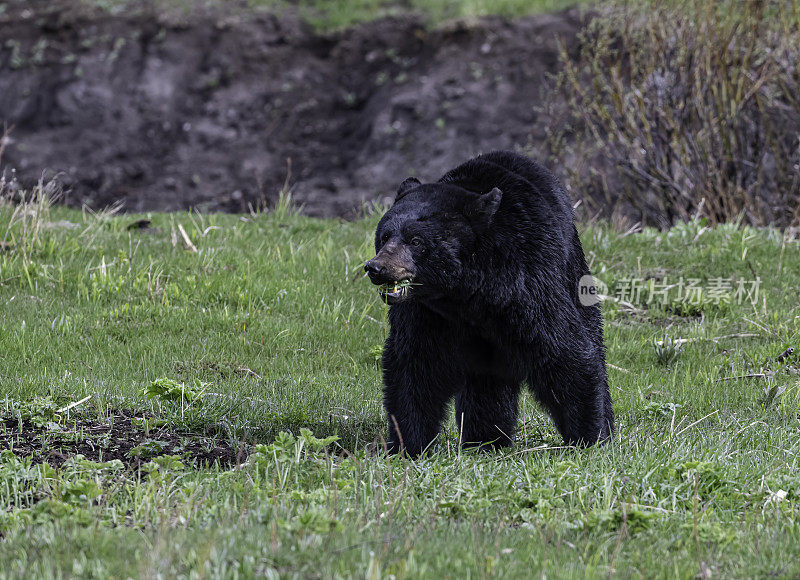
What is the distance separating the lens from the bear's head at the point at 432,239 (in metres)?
4.17

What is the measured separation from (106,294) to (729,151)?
22.0 ft

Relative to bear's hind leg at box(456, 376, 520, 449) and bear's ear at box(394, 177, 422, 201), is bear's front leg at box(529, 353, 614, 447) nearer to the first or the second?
bear's hind leg at box(456, 376, 520, 449)

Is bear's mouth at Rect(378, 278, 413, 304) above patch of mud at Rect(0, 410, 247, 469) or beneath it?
above

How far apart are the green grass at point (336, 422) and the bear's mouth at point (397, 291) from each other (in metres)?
0.70

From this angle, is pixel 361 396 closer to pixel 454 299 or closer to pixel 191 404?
pixel 191 404

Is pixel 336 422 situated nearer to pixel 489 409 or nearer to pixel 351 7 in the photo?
pixel 489 409

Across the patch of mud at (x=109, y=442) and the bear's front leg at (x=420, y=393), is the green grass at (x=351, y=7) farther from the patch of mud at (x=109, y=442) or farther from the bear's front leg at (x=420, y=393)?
the patch of mud at (x=109, y=442)

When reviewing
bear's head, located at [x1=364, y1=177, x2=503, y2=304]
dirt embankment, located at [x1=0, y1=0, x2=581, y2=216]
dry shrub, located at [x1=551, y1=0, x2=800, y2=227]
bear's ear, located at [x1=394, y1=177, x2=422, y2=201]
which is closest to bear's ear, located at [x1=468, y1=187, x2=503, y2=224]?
bear's head, located at [x1=364, y1=177, x2=503, y2=304]

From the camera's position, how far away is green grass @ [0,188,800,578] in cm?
310

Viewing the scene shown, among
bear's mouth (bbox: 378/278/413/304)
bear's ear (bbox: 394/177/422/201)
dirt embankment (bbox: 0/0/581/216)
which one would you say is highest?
bear's ear (bbox: 394/177/422/201)

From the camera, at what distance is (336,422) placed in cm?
519

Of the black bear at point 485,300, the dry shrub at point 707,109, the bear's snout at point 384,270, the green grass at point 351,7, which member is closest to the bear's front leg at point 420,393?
the black bear at point 485,300

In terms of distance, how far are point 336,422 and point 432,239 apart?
1.42m

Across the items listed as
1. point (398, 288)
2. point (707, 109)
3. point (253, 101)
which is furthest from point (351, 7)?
point (398, 288)
